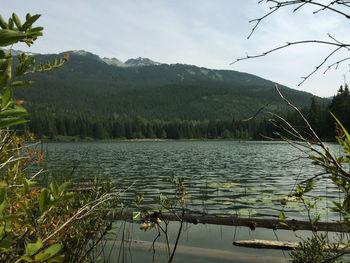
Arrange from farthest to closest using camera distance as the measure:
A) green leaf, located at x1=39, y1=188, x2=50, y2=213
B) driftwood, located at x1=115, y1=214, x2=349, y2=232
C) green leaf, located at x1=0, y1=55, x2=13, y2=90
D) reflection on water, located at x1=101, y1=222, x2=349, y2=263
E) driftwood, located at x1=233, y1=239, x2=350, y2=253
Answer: driftwood, located at x1=115, y1=214, x2=349, y2=232, driftwood, located at x1=233, y1=239, x2=350, y2=253, reflection on water, located at x1=101, y1=222, x2=349, y2=263, green leaf, located at x1=39, y1=188, x2=50, y2=213, green leaf, located at x1=0, y1=55, x2=13, y2=90

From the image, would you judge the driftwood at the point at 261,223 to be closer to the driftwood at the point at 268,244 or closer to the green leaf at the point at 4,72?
the driftwood at the point at 268,244

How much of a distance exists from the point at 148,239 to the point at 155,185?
10.7 meters

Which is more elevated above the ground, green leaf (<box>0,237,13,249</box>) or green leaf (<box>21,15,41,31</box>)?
green leaf (<box>21,15,41,31</box>)

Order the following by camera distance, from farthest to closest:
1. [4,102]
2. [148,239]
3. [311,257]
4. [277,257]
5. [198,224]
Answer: [198,224] < [148,239] < [277,257] < [311,257] < [4,102]

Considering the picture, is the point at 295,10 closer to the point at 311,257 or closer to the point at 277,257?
the point at 311,257

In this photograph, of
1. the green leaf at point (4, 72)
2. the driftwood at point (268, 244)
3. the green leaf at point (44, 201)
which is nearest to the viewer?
the green leaf at point (4, 72)

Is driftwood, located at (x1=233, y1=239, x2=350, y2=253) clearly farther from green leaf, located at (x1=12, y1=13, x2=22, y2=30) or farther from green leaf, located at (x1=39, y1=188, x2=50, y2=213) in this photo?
green leaf, located at (x1=12, y1=13, x2=22, y2=30)

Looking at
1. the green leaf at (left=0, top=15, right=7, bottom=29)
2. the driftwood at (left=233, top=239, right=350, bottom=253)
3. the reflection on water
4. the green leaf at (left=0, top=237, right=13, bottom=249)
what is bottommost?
the reflection on water

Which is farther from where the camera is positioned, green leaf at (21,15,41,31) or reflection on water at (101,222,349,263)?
reflection on water at (101,222,349,263)

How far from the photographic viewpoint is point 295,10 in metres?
1.72

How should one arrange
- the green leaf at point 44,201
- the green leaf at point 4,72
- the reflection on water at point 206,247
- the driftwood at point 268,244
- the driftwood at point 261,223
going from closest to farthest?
1. the green leaf at point 4,72
2. the green leaf at point 44,201
3. the reflection on water at point 206,247
4. the driftwood at point 268,244
5. the driftwood at point 261,223

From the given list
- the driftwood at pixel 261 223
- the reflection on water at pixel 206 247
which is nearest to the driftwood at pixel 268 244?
the reflection on water at pixel 206 247

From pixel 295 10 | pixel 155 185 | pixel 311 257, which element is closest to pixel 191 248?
pixel 311 257

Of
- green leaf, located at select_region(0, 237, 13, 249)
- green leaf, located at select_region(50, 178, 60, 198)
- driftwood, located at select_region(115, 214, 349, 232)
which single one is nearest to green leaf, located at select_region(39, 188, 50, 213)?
green leaf, located at select_region(50, 178, 60, 198)
